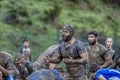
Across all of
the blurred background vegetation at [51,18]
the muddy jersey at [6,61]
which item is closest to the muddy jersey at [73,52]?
the muddy jersey at [6,61]

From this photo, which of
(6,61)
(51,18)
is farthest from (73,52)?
(51,18)

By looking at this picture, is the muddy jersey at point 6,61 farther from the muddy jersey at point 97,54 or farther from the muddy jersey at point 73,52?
the muddy jersey at point 97,54

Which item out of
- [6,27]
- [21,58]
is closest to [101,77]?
[21,58]

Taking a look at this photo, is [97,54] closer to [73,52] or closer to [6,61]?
[73,52]

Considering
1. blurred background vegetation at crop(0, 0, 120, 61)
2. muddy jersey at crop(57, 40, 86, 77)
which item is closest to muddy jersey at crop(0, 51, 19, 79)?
muddy jersey at crop(57, 40, 86, 77)

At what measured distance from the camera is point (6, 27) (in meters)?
24.8

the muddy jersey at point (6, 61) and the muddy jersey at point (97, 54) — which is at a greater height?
the muddy jersey at point (6, 61)

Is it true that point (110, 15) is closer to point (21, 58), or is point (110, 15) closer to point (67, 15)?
point (67, 15)

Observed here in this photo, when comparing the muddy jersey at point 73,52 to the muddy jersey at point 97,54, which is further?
the muddy jersey at point 97,54

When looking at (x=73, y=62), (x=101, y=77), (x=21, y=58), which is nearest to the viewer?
(x=101, y=77)

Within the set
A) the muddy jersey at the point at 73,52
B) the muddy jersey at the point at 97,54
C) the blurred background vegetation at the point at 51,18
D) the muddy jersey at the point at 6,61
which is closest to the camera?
the muddy jersey at the point at 6,61

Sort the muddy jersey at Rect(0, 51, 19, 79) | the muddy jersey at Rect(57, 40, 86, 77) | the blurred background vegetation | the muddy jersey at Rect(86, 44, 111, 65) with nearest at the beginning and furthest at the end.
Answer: the muddy jersey at Rect(0, 51, 19, 79)
the muddy jersey at Rect(57, 40, 86, 77)
the muddy jersey at Rect(86, 44, 111, 65)
the blurred background vegetation

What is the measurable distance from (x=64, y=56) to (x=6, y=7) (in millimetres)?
15217

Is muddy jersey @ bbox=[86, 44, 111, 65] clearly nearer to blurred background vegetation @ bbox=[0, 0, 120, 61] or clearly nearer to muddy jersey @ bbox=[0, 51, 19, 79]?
muddy jersey @ bbox=[0, 51, 19, 79]
